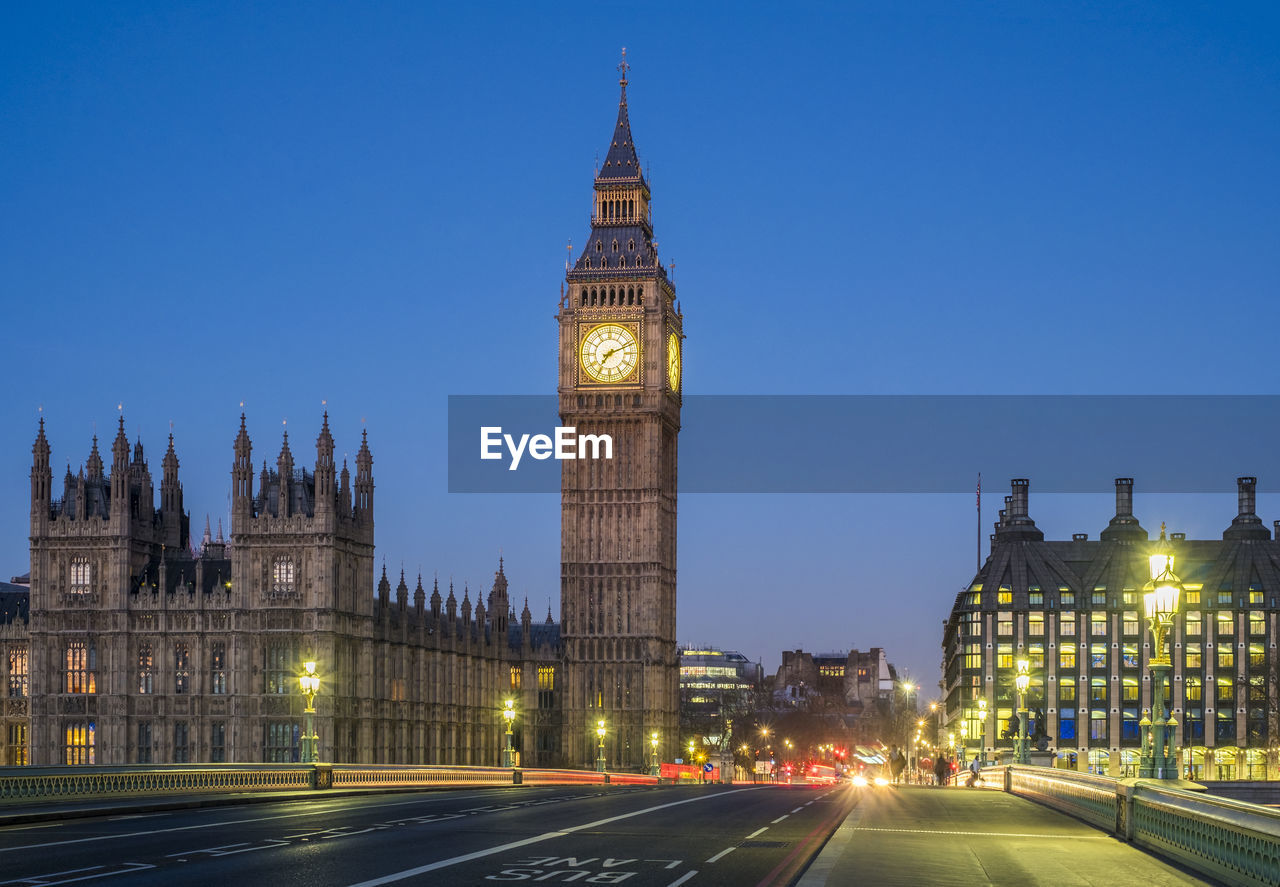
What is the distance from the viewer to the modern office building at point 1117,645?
154m

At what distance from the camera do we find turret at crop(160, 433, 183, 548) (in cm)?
9950

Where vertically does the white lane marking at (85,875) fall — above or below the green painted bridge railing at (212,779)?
above

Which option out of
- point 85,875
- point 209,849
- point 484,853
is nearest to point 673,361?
point 484,853

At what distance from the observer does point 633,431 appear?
130125 mm

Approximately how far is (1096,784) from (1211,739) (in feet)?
418

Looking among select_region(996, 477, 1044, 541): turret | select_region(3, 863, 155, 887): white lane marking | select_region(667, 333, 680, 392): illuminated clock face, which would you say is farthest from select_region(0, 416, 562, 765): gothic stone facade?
select_region(996, 477, 1044, 541): turret

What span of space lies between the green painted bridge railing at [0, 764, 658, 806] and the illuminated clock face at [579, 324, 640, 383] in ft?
223

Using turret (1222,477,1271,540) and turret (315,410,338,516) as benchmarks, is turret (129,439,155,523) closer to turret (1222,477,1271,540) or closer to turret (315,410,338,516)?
turret (315,410,338,516)

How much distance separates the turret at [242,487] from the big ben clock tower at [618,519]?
4030cm

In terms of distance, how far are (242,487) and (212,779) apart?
50.8 meters

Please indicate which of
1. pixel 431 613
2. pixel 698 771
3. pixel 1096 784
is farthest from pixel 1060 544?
pixel 1096 784

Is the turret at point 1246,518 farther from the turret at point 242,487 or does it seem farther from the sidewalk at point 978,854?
the sidewalk at point 978,854

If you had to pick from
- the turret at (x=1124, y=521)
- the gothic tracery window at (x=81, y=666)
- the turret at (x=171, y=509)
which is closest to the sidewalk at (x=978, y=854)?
the gothic tracery window at (x=81, y=666)

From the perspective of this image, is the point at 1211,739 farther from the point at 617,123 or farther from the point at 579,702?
the point at 617,123
